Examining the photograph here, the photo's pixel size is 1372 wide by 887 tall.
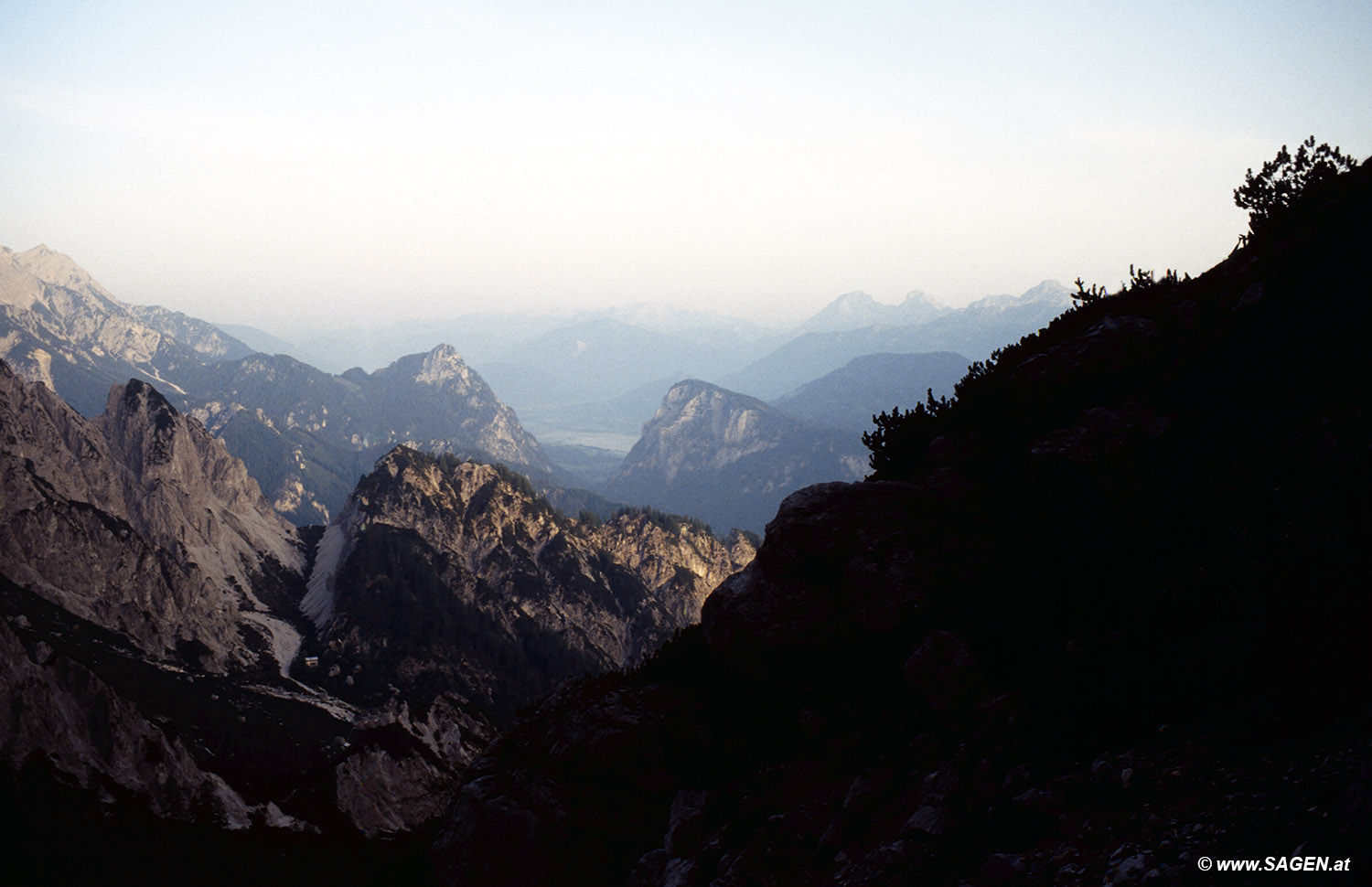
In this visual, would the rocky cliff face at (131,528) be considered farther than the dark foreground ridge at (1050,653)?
Yes

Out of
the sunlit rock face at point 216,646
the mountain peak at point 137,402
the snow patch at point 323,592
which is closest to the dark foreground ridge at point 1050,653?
the sunlit rock face at point 216,646

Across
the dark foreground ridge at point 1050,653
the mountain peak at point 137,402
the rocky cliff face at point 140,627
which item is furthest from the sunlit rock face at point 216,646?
the dark foreground ridge at point 1050,653

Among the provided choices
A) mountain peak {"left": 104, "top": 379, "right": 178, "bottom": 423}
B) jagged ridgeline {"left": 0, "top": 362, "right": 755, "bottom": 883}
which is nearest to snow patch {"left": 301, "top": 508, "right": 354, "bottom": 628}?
jagged ridgeline {"left": 0, "top": 362, "right": 755, "bottom": 883}

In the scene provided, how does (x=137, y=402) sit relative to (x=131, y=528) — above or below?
above

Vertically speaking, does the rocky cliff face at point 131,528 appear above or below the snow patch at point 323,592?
above

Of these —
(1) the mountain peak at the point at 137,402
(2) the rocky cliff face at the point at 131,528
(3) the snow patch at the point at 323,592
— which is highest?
(1) the mountain peak at the point at 137,402

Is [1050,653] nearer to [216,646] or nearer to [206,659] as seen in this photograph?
[206,659]

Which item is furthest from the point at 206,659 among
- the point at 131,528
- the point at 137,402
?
the point at 137,402

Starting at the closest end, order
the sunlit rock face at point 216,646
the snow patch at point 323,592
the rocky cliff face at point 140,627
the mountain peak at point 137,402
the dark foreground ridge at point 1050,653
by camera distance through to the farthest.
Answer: the dark foreground ridge at point 1050,653 → the rocky cliff face at point 140,627 → the sunlit rock face at point 216,646 → the snow patch at point 323,592 → the mountain peak at point 137,402

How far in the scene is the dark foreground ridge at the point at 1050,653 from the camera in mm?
11438

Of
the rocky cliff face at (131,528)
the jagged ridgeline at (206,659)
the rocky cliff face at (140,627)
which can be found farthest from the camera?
the rocky cliff face at (131,528)

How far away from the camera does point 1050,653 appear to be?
1576cm

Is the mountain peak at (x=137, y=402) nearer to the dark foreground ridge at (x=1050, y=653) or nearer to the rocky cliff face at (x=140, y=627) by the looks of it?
the rocky cliff face at (x=140, y=627)

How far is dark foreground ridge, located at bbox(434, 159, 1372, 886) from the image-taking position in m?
11.4
